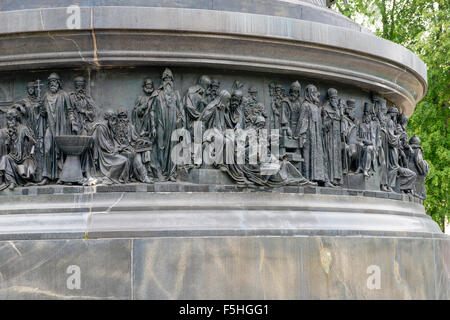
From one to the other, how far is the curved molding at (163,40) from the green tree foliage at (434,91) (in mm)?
13731

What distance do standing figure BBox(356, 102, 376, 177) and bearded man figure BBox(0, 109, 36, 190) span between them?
4664mm

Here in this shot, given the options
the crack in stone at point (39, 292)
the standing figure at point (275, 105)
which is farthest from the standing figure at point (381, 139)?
the crack in stone at point (39, 292)

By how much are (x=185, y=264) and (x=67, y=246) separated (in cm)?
140

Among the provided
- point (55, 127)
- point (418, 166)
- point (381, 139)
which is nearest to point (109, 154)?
point (55, 127)

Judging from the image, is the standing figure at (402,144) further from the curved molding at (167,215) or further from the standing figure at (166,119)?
the standing figure at (166,119)

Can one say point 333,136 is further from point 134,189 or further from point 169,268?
point 169,268

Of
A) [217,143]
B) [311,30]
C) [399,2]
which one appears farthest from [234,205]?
[399,2]

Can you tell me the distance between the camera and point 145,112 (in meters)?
9.55

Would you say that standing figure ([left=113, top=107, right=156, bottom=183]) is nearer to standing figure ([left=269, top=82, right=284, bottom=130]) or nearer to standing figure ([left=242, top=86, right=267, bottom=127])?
standing figure ([left=242, top=86, right=267, bottom=127])

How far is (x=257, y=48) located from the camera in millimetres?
9820

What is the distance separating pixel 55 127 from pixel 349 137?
13.9 ft

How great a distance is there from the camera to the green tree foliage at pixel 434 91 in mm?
22922

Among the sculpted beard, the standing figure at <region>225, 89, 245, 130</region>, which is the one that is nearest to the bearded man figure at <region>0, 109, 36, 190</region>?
the sculpted beard
